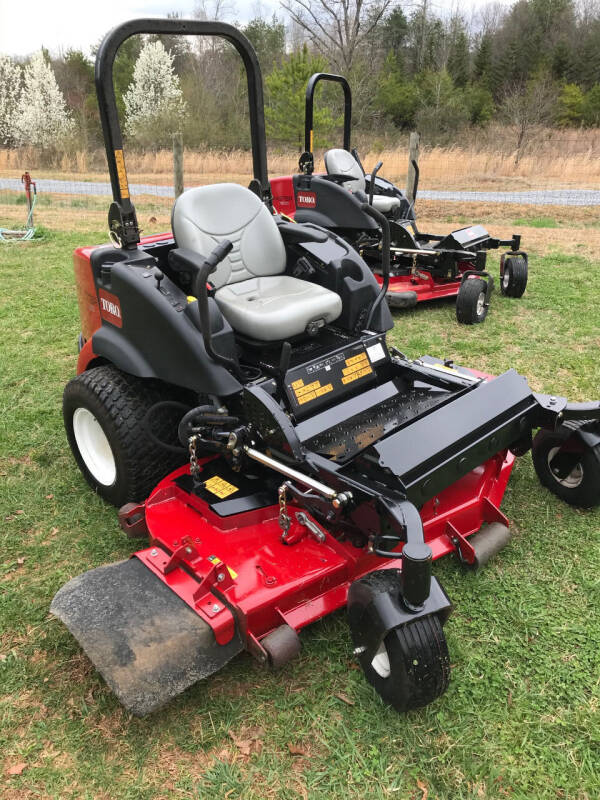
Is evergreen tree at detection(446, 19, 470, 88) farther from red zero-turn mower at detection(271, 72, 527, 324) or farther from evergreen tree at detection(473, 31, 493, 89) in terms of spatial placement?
red zero-turn mower at detection(271, 72, 527, 324)

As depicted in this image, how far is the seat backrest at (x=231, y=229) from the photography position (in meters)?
3.09

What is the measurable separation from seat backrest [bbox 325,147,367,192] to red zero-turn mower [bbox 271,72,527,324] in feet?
0.12

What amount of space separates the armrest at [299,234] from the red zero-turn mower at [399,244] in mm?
2322

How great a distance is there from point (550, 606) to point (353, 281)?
1680 mm

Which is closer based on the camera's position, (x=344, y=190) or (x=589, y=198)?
(x=344, y=190)

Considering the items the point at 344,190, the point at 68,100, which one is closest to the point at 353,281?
the point at 344,190

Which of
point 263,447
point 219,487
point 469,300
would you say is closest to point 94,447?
point 219,487

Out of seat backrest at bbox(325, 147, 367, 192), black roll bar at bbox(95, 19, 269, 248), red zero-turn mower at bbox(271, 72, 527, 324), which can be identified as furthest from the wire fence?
black roll bar at bbox(95, 19, 269, 248)

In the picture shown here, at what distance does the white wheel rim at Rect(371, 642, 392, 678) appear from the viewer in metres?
2.07

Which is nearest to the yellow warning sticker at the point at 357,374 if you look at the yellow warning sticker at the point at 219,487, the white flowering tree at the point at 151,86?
the yellow warning sticker at the point at 219,487

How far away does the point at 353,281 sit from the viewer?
3154mm

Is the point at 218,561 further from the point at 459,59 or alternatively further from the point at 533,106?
the point at 459,59

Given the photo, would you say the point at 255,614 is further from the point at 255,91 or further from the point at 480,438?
the point at 255,91

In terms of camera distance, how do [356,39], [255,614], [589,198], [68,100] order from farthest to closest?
[68,100] < [356,39] < [589,198] < [255,614]
